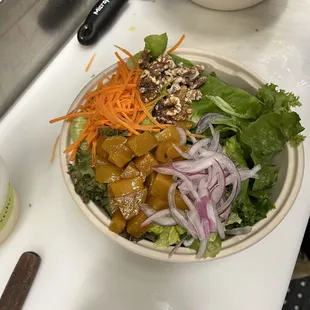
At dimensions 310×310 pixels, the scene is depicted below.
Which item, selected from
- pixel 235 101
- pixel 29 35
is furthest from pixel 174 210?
pixel 29 35

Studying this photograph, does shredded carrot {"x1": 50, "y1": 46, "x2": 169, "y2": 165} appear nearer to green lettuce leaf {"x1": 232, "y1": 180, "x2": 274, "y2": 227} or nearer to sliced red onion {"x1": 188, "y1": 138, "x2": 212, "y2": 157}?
sliced red onion {"x1": 188, "y1": 138, "x2": 212, "y2": 157}

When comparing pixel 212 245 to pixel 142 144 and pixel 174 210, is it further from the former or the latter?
pixel 142 144

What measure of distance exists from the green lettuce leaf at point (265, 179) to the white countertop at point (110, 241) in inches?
4.5

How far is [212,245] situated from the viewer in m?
0.69

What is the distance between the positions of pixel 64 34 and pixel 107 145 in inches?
19.0

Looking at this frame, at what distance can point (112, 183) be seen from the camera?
0.71 meters

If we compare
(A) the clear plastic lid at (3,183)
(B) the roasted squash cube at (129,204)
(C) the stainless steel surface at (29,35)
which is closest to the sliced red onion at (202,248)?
(B) the roasted squash cube at (129,204)

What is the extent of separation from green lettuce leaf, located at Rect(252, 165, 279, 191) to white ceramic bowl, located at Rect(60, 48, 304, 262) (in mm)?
15

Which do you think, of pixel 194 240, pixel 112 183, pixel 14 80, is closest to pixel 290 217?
pixel 194 240

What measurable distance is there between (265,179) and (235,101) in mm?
155

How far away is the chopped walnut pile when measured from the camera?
785 mm

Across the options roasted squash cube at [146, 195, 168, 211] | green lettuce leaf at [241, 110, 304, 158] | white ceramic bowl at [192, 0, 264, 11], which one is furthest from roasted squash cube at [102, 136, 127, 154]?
white ceramic bowl at [192, 0, 264, 11]

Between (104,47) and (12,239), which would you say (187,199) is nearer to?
(12,239)

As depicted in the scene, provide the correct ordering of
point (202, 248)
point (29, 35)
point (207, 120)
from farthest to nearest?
point (29, 35), point (207, 120), point (202, 248)
